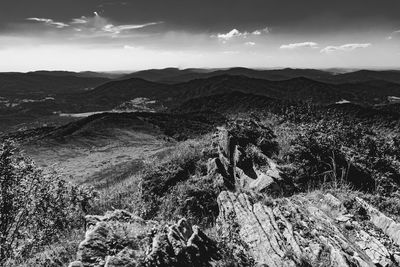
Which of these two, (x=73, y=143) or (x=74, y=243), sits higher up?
(x=74, y=243)

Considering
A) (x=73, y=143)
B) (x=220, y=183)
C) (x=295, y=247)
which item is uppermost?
(x=295, y=247)

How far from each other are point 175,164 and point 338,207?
30.4ft

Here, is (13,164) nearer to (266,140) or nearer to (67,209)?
(67,209)

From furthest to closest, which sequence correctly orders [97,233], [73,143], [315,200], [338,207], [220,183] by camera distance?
[73,143] < [220,183] < [315,200] < [338,207] < [97,233]

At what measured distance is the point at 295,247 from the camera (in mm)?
7672

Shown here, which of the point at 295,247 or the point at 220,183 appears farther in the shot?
the point at 220,183

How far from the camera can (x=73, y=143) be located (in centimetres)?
10300

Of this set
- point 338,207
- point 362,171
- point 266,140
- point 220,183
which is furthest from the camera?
point 266,140

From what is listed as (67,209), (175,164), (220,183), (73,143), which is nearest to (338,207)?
(220,183)

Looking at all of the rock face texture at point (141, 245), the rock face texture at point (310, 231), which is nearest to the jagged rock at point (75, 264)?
the rock face texture at point (141, 245)

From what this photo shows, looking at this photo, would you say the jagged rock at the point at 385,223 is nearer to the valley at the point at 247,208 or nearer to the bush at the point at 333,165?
the valley at the point at 247,208

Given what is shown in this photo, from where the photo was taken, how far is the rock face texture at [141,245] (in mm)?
6387

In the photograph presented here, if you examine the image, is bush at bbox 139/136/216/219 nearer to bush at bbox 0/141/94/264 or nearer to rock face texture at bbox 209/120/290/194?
rock face texture at bbox 209/120/290/194

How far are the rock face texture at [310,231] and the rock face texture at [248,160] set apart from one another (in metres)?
3.01
